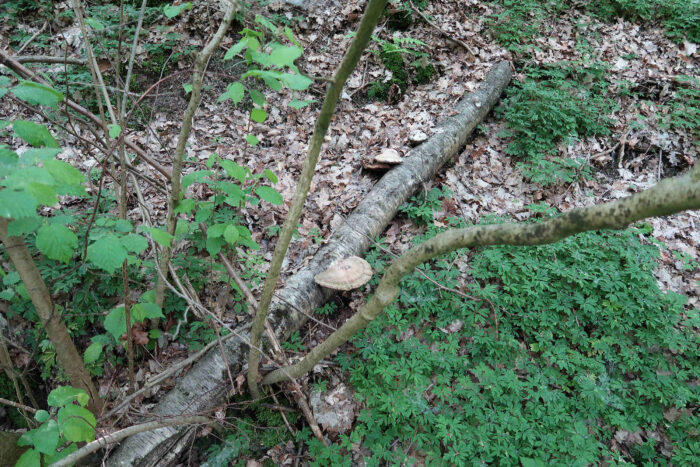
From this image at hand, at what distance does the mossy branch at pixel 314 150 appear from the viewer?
4.91 ft

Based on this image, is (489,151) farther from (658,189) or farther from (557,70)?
(658,189)

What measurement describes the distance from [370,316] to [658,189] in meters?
1.48

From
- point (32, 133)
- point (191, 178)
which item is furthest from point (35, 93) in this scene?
point (191, 178)

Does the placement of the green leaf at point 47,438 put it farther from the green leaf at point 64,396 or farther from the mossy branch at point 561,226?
the mossy branch at point 561,226

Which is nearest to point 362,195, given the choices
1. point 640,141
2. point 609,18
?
point 640,141

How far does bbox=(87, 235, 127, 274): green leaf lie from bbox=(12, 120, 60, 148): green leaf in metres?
0.53

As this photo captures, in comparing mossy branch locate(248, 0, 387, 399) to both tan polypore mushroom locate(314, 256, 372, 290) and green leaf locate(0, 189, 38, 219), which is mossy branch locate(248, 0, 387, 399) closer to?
tan polypore mushroom locate(314, 256, 372, 290)

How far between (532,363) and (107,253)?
3301 millimetres

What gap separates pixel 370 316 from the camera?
2215 millimetres

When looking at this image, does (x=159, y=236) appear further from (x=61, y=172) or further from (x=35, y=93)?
(x=35, y=93)

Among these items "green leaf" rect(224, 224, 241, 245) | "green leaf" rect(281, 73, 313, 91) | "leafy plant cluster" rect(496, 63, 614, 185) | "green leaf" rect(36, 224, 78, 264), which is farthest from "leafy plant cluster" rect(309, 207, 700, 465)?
"green leaf" rect(281, 73, 313, 91)

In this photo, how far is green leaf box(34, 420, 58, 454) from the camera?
1.80 meters

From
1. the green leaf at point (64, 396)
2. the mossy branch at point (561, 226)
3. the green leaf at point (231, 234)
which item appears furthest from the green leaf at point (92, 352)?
the mossy branch at point (561, 226)

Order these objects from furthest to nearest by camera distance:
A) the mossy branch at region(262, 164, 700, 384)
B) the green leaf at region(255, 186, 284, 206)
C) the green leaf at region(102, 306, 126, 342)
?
the green leaf at region(255, 186, 284, 206), the green leaf at region(102, 306, 126, 342), the mossy branch at region(262, 164, 700, 384)
